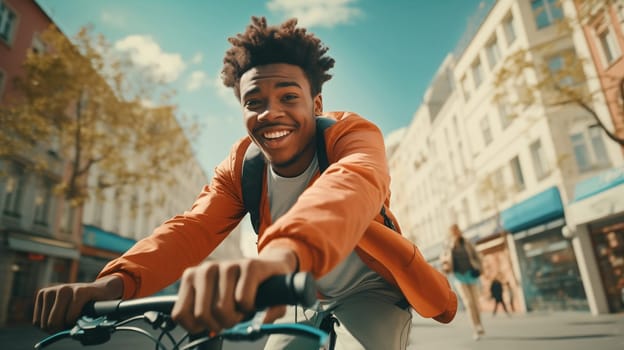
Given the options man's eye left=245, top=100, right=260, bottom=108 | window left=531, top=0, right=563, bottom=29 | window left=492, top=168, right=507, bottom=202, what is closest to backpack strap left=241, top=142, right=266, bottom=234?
man's eye left=245, top=100, right=260, bottom=108

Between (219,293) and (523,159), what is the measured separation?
1980 centimetres

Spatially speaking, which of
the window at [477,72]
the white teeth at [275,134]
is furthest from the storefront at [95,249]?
the white teeth at [275,134]

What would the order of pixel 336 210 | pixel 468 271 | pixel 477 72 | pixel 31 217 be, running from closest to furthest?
pixel 336 210 → pixel 468 271 → pixel 31 217 → pixel 477 72

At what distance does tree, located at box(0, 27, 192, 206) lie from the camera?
1541cm

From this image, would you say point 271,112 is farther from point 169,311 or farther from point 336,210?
point 169,311

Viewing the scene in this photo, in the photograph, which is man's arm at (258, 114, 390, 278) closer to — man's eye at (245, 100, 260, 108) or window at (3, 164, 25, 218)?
man's eye at (245, 100, 260, 108)

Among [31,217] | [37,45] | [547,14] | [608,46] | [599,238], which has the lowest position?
[599,238]

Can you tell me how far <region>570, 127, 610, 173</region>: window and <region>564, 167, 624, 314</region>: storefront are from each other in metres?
1.20

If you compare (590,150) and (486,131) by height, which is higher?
(486,131)

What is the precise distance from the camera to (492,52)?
21.2 metres

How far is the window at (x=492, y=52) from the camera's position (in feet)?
68.1

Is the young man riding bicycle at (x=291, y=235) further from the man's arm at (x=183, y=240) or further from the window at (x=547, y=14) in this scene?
the window at (x=547, y=14)

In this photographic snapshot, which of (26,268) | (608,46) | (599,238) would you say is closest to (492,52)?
(608,46)

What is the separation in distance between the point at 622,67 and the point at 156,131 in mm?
18892
